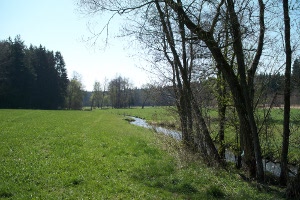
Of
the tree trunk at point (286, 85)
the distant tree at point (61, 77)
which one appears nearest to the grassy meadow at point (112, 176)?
the tree trunk at point (286, 85)

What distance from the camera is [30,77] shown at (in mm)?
62844

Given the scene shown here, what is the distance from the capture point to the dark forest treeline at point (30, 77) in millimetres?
58438

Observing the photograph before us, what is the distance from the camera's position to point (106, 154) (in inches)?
497

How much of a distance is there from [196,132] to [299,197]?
15.9 ft

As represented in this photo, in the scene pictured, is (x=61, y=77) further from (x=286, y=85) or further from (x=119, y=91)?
(x=286, y=85)

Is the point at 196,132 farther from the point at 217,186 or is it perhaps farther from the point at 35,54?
the point at 35,54

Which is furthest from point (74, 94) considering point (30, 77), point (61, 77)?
point (30, 77)

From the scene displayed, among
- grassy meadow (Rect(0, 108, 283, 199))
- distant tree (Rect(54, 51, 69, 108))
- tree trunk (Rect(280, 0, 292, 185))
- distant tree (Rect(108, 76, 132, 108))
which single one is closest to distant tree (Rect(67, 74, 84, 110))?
distant tree (Rect(54, 51, 69, 108))

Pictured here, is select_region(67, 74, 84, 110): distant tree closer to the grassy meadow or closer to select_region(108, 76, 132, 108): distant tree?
select_region(108, 76, 132, 108): distant tree

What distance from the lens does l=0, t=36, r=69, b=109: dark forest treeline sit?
192 ft

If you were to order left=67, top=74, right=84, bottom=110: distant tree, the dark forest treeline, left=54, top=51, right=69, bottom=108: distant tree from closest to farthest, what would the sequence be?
the dark forest treeline, left=54, top=51, right=69, bottom=108: distant tree, left=67, top=74, right=84, bottom=110: distant tree

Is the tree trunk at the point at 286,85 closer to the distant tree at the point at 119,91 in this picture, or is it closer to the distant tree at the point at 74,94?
the distant tree at the point at 74,94

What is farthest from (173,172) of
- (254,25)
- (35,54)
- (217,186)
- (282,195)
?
(35,54)

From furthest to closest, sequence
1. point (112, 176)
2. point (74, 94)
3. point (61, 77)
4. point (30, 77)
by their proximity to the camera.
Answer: point (74, 94)
point (61, 77)
point (30, 77)
point (112, 176)
